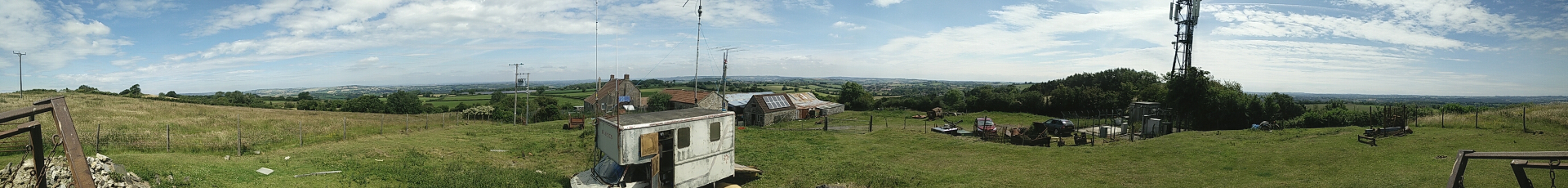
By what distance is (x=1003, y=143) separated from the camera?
78.6 ft

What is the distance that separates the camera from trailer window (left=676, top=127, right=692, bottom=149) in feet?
46.8

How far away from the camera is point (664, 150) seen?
14891mm

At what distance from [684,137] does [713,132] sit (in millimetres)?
972

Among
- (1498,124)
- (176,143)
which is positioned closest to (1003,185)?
(1498,124)

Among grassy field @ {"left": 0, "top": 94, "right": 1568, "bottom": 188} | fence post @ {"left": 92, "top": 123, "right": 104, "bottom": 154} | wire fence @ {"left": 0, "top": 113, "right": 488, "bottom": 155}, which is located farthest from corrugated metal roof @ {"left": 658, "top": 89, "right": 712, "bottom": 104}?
fence post @ {"left": 92, "top": 123, "right": 104, "bottom": 154}

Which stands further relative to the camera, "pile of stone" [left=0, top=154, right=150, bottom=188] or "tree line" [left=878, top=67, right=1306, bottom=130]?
"tree line" [left=878, top=67, right=1306, bottom=130]

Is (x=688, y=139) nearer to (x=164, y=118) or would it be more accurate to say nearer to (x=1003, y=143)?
(x=1003, y=143)

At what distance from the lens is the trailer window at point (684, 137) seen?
1427 centimetres

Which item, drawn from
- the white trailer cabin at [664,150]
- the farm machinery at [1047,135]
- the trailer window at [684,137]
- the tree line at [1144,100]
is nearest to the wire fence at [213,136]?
the white trailer cabin at [664,150]

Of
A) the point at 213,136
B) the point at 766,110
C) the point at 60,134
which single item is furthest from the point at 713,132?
the point at 766,110

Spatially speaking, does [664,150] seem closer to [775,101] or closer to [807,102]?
[775,101]

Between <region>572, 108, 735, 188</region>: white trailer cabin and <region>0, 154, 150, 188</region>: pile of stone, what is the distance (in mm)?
7823

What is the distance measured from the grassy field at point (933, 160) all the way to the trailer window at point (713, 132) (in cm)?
236

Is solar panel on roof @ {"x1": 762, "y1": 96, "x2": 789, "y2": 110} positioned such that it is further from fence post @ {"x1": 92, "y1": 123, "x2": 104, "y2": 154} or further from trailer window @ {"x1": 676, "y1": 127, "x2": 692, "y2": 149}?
fence post @ {"x1": 92, "y1": 123, "x2": 104, "y2": 154}
